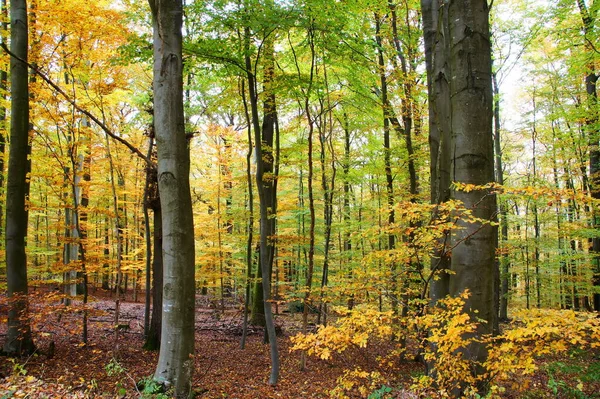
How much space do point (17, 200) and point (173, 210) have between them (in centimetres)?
437

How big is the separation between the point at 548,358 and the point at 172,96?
12324 millimetres

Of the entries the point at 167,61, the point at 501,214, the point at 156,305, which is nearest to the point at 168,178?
the point at 167,61

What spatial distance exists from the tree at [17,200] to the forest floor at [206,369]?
333mm

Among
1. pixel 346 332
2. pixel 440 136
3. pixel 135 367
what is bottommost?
pixel 135 367

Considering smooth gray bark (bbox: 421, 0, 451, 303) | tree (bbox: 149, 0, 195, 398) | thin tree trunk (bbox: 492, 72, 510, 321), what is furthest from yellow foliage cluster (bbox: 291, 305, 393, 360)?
thin tree trunk (bbox: 492, 72, 510, 321)

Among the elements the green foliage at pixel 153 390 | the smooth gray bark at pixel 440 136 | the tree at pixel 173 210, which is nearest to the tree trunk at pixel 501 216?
the smooth gray bark at pixel 440 136

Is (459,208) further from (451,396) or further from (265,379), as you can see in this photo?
(265,379)

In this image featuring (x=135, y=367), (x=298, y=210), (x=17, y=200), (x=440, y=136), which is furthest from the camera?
(x=298, y=210)

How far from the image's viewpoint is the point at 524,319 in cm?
272

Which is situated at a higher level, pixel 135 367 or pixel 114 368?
pixel 114 368

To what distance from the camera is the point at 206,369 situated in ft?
24.7

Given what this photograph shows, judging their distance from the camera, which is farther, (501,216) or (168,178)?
(501,216)

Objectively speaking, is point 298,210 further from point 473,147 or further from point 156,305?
point 473,147

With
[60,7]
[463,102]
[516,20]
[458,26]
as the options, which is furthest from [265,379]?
[516,20]
